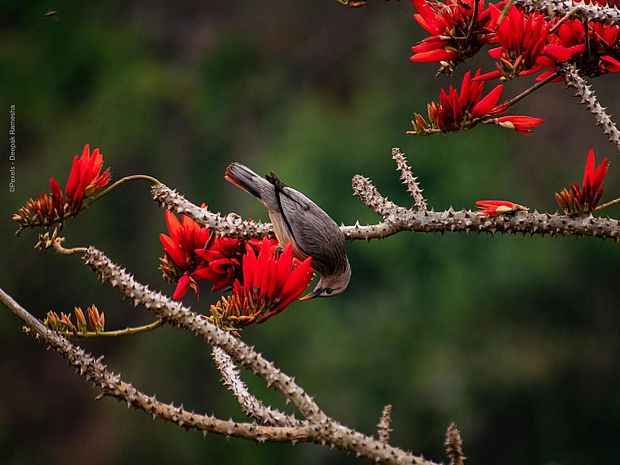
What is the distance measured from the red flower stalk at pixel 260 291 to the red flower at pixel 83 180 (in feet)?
0.54

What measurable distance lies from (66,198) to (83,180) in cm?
2

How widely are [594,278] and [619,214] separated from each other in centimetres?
43

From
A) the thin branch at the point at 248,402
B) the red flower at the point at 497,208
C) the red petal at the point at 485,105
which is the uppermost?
the red petal at the point at 485,105

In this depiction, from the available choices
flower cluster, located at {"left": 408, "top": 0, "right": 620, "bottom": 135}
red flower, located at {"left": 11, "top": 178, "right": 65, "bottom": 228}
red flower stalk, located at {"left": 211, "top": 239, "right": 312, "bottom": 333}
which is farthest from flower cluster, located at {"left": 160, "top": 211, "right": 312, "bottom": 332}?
flower cluster, located at {"left": 408, "top": 0, "right": 620, "bottom": 135}

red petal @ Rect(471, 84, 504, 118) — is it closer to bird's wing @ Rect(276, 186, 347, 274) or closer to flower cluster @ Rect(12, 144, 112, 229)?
bird's wing @ Rect(276, 186, 347, 274)

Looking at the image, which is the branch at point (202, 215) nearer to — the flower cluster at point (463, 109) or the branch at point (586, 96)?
the flower cluster at point (463, 109)

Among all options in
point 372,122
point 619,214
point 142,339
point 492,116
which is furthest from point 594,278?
point 492,116

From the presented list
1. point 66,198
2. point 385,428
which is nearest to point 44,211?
point 66,198

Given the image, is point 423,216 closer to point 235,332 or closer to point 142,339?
point 235,332

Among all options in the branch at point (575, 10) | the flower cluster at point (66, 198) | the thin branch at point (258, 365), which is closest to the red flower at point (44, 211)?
the flower cluster at point (66, 198)

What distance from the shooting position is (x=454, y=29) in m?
0.88

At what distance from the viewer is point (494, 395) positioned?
5.40m

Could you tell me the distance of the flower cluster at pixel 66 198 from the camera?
2.64 feet

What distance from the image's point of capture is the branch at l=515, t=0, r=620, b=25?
31.2 inches
